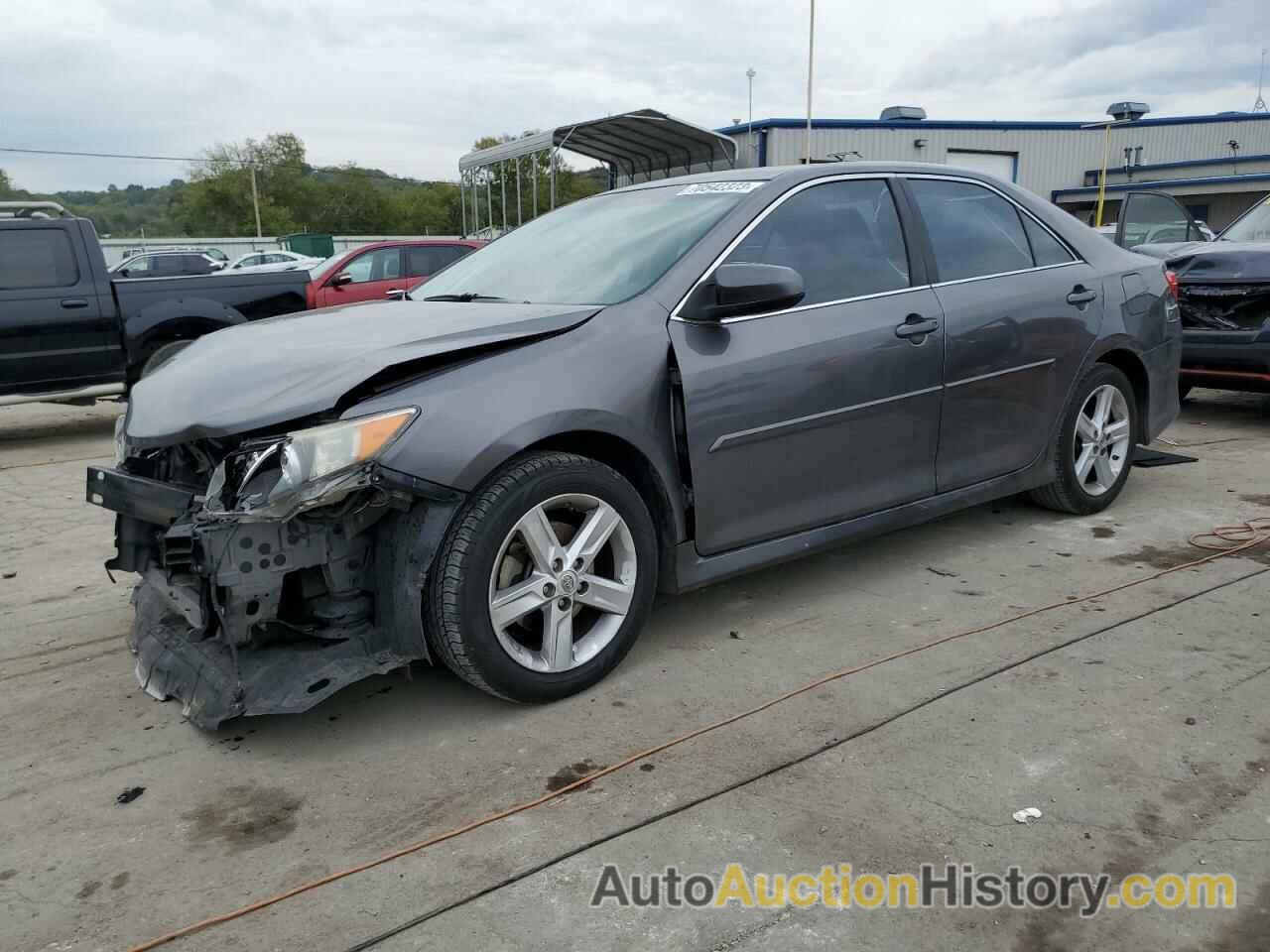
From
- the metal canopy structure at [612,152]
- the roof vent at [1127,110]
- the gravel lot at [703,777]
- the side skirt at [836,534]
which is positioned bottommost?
the gravel lot at [703,777]

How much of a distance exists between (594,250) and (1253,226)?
6496 millimetres

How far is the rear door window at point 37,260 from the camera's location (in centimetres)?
817

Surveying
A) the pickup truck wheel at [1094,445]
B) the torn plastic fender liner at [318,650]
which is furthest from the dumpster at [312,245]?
the torn plastic fender liner at [318,650]

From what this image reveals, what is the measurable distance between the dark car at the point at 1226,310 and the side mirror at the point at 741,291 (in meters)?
5.01

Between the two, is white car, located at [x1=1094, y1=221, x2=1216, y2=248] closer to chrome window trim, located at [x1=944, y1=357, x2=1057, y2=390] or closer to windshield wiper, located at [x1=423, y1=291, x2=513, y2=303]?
chrome window trim, located at [x1=944, y1=357, x2=1057, y2=390]

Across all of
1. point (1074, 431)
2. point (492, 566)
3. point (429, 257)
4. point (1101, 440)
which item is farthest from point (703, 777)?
point (429, 257)

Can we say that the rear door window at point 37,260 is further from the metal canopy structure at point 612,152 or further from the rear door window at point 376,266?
the metal canopy structure at point 612,152

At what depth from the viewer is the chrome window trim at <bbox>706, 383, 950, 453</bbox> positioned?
11.0 ft

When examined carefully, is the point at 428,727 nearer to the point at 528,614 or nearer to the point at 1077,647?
the point at 528,614

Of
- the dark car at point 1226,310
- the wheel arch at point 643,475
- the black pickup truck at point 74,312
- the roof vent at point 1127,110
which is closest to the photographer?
the wheel arch at point 643,475

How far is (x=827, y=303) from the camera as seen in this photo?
3.72 metres

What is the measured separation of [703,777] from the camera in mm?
2711

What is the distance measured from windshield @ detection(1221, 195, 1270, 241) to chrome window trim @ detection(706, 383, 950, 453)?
549cm

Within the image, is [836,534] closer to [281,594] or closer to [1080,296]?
[1080,296]
